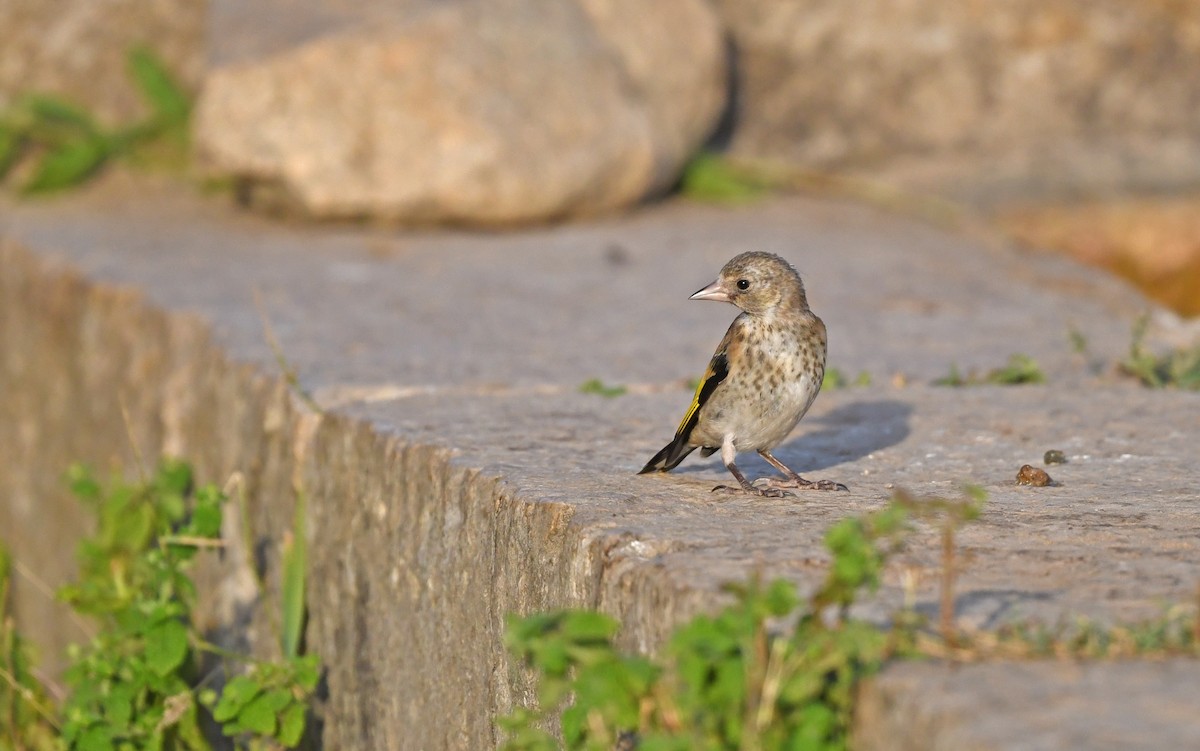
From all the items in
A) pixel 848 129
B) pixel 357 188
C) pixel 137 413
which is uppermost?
pixel 848 129

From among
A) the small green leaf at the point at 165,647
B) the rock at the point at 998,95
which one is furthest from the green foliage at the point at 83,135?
the small green leaf at the point at 165,647

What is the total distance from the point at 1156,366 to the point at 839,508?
220 cm

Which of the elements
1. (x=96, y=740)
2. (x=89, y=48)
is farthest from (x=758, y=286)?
(x=89, y=48)

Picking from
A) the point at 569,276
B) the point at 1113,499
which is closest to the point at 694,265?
the point at 569,276

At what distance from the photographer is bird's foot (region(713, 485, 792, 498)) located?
140 inches

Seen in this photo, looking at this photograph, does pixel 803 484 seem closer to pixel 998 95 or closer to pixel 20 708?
pixel 20 708

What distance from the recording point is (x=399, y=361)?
5363 mm

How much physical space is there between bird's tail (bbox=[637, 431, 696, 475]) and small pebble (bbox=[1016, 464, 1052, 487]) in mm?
774

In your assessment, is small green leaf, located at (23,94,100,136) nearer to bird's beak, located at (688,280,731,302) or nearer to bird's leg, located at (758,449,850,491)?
bird's beak, located at (688,280,731,302)

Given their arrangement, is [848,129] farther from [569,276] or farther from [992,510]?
[992,510]

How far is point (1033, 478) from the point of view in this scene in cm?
364

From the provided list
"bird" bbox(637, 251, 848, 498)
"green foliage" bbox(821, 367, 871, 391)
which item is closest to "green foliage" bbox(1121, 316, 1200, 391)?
"green foliage" bbox(821, 367, 871, 391)

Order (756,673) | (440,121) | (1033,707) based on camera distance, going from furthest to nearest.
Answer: (440,121)
(756,673)
(1033,707)

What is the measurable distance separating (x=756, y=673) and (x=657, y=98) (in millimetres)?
7042
